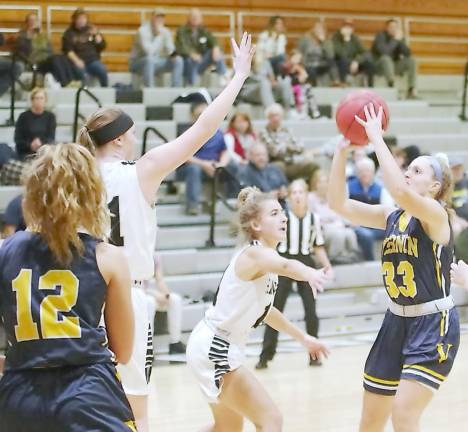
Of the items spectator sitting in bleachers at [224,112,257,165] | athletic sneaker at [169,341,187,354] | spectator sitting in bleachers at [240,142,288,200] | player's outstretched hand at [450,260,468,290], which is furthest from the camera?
spectator sitting in bleachers at [224,112,257,165]

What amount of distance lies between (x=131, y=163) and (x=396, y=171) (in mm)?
1182

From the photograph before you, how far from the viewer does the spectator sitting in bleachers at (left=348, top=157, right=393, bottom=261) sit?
10.9 meters

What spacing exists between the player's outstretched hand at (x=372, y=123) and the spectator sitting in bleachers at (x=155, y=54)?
8522 mm

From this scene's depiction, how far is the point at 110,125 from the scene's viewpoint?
160 inches

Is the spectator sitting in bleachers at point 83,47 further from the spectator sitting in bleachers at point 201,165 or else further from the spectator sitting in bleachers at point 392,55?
the spectator sitting in bleachers at point 392,55

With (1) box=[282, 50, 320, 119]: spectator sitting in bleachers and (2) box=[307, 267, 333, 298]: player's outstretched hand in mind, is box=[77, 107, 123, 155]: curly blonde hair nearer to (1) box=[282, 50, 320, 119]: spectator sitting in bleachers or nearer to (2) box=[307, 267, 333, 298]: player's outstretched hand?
(2) box=[307, 267, 333, 298]: player's outstretched hand

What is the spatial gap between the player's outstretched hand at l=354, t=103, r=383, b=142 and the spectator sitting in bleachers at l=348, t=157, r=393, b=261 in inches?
248

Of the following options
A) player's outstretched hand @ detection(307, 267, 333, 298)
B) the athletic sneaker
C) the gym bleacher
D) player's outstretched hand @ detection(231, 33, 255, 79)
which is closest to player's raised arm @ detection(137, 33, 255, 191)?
player's outstretched hand @ detection(231, 33, 255, 79)

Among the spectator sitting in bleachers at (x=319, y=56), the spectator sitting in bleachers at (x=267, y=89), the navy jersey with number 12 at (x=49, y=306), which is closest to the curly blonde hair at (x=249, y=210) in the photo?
the navy jersey with number 12 at (x=49, y=306)

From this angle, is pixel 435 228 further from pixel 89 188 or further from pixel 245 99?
pixel 245 99

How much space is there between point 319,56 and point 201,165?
14.1 ft

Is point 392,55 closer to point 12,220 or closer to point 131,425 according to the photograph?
point 12,220

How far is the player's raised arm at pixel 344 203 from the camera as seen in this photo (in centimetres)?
466

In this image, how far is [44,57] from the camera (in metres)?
12.2
